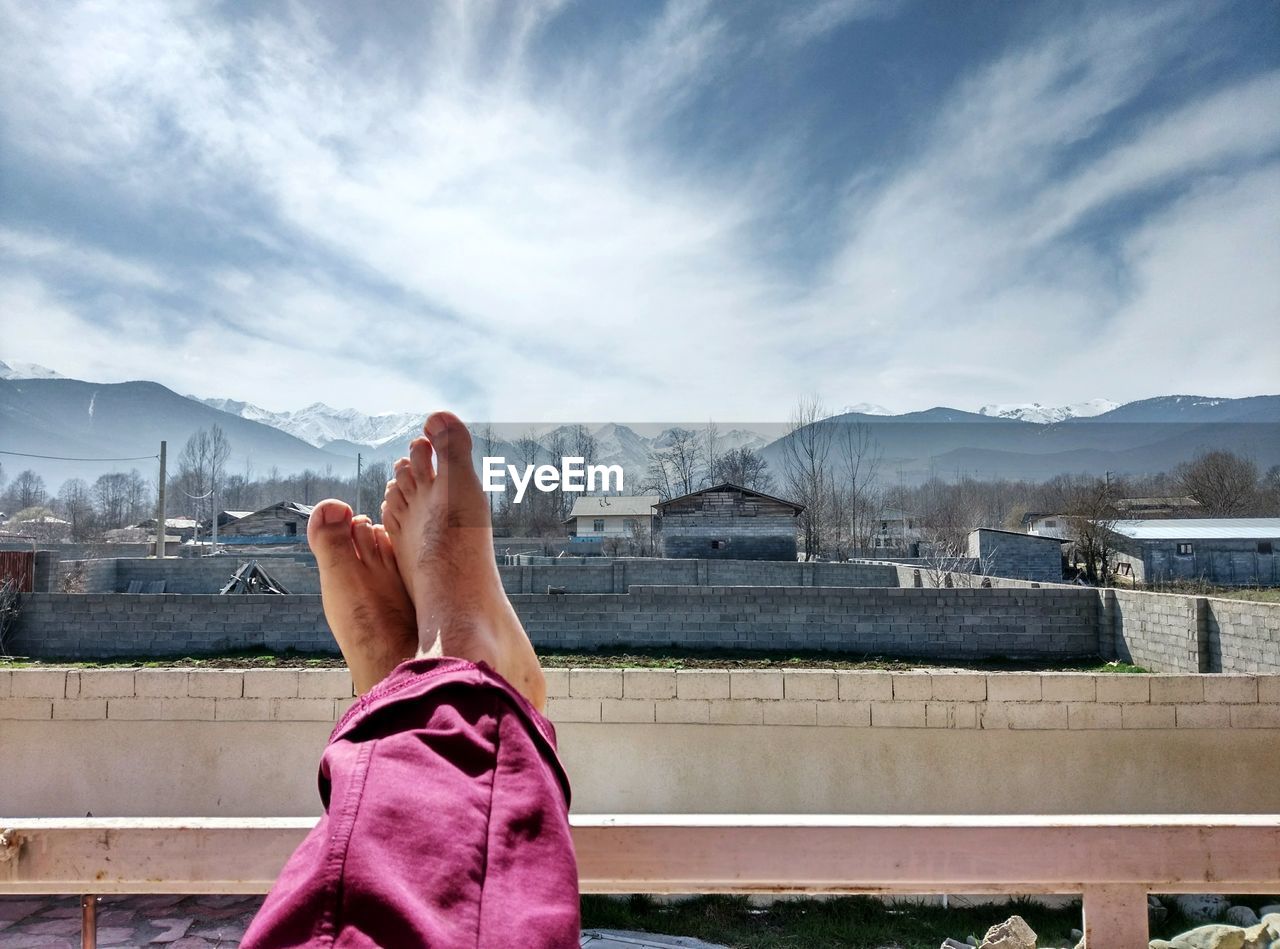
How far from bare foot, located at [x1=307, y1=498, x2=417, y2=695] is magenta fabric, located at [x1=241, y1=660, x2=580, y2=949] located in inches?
21.5

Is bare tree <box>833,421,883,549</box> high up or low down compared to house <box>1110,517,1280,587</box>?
up

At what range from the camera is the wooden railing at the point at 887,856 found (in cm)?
62

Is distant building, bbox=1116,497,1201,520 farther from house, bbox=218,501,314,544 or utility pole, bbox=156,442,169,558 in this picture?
house, bbox=218,501,314,544

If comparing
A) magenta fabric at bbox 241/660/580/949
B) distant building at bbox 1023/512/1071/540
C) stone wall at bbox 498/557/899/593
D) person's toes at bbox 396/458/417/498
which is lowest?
stone wall at bbox 498/557/899/593

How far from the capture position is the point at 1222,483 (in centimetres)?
2356

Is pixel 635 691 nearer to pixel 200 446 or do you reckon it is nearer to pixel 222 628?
pixel 222 628

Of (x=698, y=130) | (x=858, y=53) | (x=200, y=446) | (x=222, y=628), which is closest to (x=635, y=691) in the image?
(x=698, y=130)

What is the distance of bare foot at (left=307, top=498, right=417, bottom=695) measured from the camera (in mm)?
974

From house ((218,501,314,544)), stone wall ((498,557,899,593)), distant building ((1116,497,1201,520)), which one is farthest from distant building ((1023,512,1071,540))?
house ((218,501,314,544))

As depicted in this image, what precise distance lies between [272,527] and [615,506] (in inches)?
515

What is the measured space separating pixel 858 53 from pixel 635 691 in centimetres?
274

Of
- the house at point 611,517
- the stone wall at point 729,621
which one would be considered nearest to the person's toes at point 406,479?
the stone wall at point 729,621

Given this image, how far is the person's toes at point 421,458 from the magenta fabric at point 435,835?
0.81 metres

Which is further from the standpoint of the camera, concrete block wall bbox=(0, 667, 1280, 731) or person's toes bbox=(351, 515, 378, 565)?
concrete block wall bbox=(0, 667, 1280, 731)
